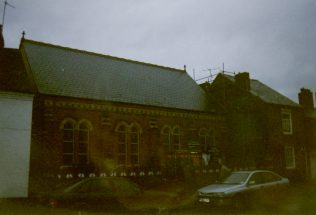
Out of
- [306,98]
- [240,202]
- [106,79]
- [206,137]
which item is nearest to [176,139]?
[206,137]

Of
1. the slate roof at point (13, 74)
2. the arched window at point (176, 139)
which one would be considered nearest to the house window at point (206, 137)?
the arched window at point (176, 139)

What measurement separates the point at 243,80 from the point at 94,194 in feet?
72.4

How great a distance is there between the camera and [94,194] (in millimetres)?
13266

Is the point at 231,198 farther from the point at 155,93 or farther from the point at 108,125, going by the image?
the point at 155,93

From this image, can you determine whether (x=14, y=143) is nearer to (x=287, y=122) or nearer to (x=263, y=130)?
(x=263, y=130)

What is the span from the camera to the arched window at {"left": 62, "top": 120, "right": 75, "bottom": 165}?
72.3 feet

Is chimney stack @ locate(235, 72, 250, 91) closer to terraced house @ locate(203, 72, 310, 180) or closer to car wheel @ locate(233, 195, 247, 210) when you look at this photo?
terraced house @ locate(203, 72, 310, 180)

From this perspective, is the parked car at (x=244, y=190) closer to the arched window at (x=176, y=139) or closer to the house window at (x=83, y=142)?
the house window at (x=83, y=142)

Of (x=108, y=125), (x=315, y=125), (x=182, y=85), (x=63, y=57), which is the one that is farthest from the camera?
(x=315, y=125)

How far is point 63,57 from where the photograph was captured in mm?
26078

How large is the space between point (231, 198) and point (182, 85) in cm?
1754

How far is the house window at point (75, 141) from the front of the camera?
72.5 feet

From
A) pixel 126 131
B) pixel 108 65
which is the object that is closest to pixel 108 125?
pixel 126 131

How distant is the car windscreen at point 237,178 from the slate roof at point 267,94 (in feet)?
48.6
